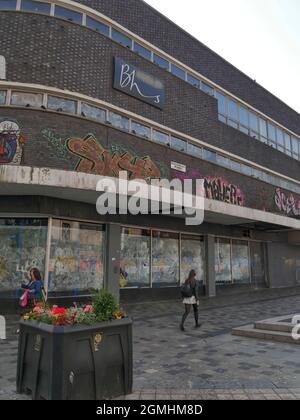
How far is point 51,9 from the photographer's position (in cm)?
1312

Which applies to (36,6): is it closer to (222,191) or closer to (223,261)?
(222,191)

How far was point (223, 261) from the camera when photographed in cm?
2005

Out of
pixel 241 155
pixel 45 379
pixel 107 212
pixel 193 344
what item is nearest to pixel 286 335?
pixel 193 344

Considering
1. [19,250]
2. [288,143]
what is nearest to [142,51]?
[19,250]

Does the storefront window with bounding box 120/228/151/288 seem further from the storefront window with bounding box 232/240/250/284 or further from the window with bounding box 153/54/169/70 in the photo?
the window with bounding box 153/54/169/70

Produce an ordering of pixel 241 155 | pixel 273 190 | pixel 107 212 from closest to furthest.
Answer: pixel 107 212 → pixel 241 155 → pixel 273 190

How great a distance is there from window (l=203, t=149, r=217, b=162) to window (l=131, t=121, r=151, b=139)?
394 centimetres

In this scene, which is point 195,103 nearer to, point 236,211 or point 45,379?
point 236,211

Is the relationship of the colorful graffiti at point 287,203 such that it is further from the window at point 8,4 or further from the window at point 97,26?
the window at point 8,4

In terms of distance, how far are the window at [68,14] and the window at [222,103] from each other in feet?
29.9

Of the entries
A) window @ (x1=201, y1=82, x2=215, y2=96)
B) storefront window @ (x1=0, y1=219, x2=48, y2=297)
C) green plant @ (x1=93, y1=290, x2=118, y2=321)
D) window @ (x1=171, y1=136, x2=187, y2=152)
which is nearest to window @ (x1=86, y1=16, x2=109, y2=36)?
window @ (x1=171, y1=136, x2=187, y2=152)

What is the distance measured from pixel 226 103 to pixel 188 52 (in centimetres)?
382

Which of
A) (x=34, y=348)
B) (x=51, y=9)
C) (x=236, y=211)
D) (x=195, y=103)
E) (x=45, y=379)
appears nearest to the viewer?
(x=45, y=379)

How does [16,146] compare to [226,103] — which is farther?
[226,103]
